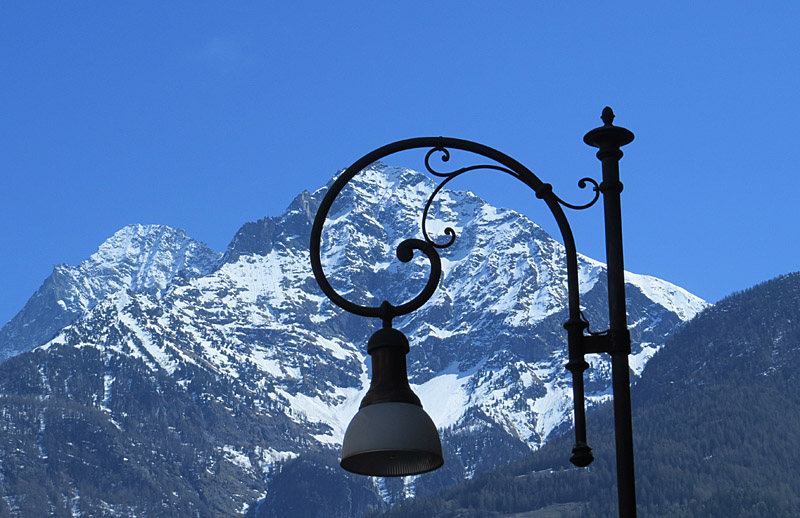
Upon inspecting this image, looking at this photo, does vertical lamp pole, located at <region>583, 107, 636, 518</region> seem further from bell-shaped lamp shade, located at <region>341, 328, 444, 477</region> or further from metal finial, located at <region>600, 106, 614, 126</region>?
bell-shaped lamp shade, located at <region>341, 328, 444, 477</region>

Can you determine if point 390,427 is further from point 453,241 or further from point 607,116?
point 607,116

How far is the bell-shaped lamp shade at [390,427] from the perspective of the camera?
11.5m

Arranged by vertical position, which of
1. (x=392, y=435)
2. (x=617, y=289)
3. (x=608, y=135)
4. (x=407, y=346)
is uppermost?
(x=608, y=135)

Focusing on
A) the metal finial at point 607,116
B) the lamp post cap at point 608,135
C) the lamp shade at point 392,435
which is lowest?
the lamp shade at point 392,435

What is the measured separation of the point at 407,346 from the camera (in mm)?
11930

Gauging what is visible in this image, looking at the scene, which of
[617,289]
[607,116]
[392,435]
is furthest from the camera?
[607,116]

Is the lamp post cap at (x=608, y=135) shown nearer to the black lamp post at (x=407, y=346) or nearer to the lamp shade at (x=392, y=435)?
the black lamp post at (x=407, y=346)

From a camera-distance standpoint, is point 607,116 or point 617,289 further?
point 607,116

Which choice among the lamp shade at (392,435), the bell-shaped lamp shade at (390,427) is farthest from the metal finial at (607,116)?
the lamp shade at (392,435)

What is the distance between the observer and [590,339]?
38.9ft

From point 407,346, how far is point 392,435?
815 mm

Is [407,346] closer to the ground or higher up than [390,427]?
higher up

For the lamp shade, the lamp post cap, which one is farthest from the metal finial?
the lamp shade

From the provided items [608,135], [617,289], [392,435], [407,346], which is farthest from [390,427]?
[608,135]
